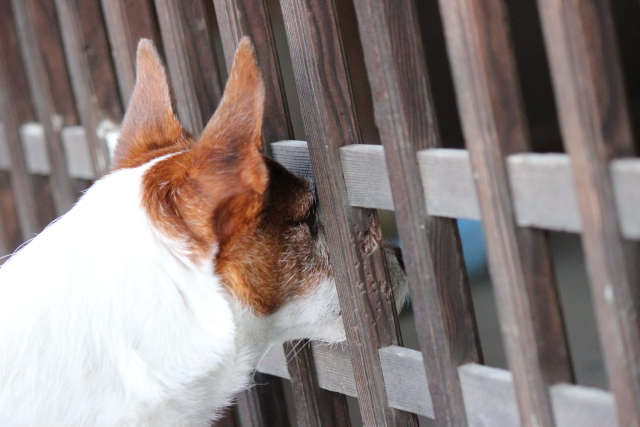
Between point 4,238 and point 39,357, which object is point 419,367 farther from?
point 4,238

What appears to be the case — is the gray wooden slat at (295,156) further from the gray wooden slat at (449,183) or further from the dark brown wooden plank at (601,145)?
the dark brown wooden plank at (601,145)

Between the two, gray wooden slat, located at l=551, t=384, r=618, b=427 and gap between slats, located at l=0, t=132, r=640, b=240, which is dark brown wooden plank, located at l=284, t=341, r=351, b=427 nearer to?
gap between slats, located at l=0, t=132, r=640, b=240

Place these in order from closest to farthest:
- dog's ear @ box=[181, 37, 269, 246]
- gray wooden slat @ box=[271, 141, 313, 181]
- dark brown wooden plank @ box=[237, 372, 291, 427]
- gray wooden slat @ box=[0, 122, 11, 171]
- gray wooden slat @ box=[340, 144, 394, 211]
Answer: dog's ear @ box=[181, 37, 269, 246] < gray wooden slat @ box=[340, 144, 394, 211] < gray wooden slat @ box=[271, 141, 313, 181] < dark brown wooden plank @ box=[237, 372, 291, 427] < gray wooden slat @ box=[0, 122, 11, 171]

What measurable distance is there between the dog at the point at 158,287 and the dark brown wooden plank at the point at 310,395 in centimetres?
37

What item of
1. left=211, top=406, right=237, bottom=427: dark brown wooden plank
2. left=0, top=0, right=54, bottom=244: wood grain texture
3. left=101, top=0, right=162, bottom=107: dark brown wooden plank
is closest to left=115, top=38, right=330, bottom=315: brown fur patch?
left=101, top=0, right=162, bottom=107: dark brown wooden plank

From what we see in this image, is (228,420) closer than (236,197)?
No

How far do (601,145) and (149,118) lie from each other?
1.35 metres

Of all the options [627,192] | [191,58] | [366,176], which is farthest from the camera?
[191,58]

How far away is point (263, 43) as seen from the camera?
219 cm

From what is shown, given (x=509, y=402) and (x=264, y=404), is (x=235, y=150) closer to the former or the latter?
(x=509, y=402)

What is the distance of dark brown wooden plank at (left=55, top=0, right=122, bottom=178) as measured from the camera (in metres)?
3.05

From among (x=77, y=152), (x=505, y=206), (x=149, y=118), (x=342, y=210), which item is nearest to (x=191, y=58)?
(x=149, y=118)

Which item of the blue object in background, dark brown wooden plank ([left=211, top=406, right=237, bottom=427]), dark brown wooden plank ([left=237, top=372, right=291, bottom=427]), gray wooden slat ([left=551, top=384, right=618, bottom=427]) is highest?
gray wooden slat ([left=551, top=384, right=618, bottom=427])

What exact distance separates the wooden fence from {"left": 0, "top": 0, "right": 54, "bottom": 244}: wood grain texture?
1.40m
